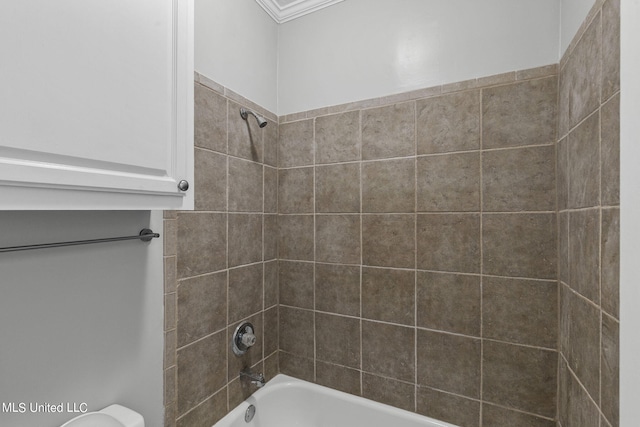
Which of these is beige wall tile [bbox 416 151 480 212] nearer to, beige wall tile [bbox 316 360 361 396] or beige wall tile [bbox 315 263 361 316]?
beige wall tile [bbox 315 263 361 316]

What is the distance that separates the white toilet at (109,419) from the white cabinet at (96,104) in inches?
23.3

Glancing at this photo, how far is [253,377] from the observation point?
146cm

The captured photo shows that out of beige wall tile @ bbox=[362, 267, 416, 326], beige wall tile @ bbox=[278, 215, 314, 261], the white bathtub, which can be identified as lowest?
the white bathtub

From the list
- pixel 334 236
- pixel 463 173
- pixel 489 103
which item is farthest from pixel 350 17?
pixel 334 236

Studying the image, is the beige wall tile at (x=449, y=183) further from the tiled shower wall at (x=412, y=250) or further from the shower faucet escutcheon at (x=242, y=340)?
the shower faucet escutcheon at (x=242, y=340)

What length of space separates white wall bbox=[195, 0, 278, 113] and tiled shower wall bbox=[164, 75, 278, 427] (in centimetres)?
8

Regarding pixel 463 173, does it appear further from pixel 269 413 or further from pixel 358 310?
pixel 269 413

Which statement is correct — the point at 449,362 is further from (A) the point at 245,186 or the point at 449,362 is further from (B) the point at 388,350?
(A) the point at 245,186

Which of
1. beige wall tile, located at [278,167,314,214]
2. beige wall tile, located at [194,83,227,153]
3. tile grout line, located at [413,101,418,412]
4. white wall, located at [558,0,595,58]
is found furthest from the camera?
beige wall tile, located at [278,167,314,214]

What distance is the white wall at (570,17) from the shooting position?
3.05ft

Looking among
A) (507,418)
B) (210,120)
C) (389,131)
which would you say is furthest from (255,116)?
(507,418)

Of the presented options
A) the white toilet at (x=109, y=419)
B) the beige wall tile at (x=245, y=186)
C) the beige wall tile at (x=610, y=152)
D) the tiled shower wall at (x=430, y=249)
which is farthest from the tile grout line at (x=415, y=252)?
the white toilet at (x=109, y=419)

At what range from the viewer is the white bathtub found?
142cm

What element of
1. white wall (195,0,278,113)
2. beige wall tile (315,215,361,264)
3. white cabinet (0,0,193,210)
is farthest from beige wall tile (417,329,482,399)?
white wall (195,0,278,113)
